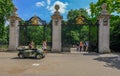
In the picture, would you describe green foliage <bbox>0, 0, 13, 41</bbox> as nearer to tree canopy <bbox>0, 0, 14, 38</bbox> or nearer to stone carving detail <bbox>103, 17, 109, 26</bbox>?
tree canopy <bbox>0, 0, 14, 38</bbox>

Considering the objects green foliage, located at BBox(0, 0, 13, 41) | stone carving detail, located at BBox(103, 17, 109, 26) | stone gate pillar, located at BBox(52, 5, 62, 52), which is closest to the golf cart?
stone gate pillar, located at BBox(52, 5, 62, 52)

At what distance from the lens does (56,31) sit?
1202 inches

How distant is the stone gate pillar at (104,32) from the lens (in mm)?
29703

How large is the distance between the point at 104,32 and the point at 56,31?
4.91 meters

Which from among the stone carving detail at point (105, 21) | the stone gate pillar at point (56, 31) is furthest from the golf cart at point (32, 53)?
the stone carving detail at point (105, 21)

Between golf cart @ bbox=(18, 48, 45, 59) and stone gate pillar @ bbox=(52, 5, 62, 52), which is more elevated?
stone gate pillar @ bbox=(52, 5, 62, 52)

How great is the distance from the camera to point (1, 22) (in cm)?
4706

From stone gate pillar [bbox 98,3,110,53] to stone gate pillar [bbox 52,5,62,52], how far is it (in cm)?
418

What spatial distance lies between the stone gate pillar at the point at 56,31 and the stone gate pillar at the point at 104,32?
418cm

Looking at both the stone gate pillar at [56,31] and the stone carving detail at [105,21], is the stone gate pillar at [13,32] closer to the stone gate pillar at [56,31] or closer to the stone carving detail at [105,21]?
the stone gate pillar at [56,31]

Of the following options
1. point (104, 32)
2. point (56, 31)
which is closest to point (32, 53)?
point (56, 31)

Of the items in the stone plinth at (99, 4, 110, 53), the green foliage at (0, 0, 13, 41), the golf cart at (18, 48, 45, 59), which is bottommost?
the golf cart at (18, 48, 45, 59)

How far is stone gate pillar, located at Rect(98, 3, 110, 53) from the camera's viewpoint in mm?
29703

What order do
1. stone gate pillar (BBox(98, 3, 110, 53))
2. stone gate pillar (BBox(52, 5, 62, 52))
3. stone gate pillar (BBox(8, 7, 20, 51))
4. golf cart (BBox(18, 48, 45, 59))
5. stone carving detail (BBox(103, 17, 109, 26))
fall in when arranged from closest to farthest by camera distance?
golf cart (BBox(18, 48, 45, 59))
stone gate pillar (BBox(98, 3, 110, 53))
stone carving detail (BBox(103, 17, 109, 26))
stone gate pillar (BBox(52, 5, 62, 52))
stone gate pillar (BBox(8, 7, 20, 51))
